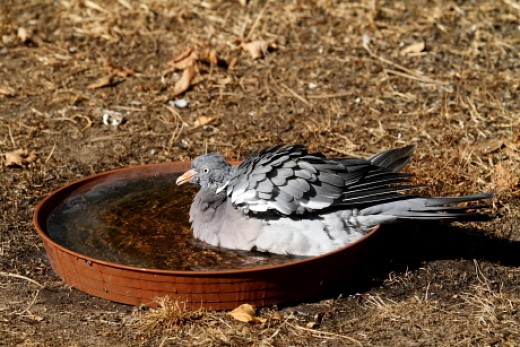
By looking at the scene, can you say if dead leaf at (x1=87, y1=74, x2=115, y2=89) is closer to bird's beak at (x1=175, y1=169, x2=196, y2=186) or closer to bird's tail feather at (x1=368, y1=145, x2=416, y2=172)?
bird's beak at (x1=175, y1=169, x2=196, y2=186)

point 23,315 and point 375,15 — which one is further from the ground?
point 375,15

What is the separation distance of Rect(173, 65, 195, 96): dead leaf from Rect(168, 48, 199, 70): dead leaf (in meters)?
0.11

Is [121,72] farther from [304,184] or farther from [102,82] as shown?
[304,184]

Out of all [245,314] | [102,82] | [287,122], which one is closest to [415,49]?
[287,122]

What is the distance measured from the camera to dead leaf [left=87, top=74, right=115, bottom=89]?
25.2ft

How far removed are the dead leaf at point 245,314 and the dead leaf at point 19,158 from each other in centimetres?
280

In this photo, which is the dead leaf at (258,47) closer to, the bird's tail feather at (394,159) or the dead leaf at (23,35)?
the dead leaf at (23,35)

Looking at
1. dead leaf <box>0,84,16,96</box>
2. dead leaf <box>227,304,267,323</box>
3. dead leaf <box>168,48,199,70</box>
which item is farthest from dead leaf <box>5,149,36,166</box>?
dead leaf <box>227,304,267,323</box>

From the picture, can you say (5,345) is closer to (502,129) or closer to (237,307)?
(237,307)

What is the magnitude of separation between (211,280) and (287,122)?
10.0 ft

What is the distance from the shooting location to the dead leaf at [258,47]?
803 centimetres

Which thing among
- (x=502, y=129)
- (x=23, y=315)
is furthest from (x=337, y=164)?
(x=502, y=129)

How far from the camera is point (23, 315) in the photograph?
15.0 feet

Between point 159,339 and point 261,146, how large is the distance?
Answer: 2808 mm
